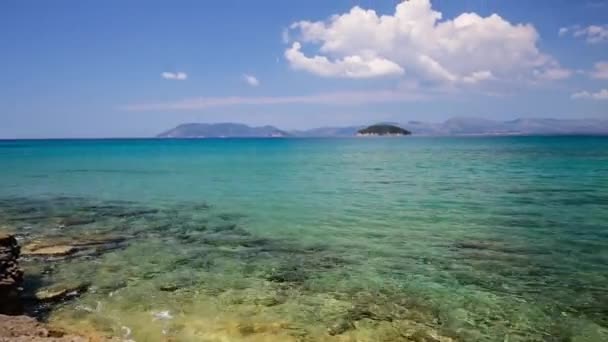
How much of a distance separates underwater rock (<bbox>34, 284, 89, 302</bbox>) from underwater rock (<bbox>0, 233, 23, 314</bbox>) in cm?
65

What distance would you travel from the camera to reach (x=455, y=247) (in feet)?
59.0

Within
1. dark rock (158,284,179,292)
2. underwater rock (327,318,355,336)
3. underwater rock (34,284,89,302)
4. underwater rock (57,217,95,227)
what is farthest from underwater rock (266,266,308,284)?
underwater rock (57,217,95,227)

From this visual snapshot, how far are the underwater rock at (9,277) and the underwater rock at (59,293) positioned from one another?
2.12 feet

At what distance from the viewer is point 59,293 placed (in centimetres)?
1303

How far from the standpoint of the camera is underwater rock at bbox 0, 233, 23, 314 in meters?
11.6

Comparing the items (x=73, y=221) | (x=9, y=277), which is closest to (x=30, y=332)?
(x=9, y=277)

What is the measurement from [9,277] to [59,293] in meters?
1.52

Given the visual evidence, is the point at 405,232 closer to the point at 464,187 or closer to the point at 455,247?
the point at 455,247

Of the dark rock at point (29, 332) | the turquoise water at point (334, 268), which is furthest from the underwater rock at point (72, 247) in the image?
the dark rock at point (29, 332)

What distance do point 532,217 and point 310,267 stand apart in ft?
48.5

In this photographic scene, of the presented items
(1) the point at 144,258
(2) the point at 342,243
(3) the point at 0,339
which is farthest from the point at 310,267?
(3) the point at 0,339

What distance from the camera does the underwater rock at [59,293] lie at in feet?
41.5

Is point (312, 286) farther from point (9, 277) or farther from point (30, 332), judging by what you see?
point (9, 277)

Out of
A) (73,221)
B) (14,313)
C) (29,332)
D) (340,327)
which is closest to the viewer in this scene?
(29,332)
